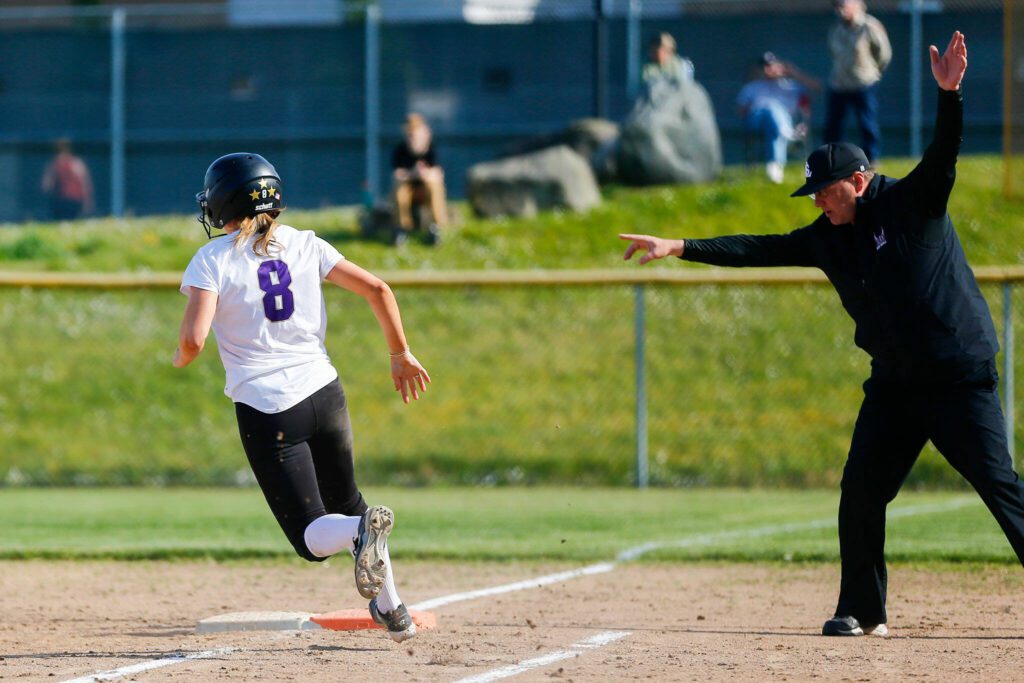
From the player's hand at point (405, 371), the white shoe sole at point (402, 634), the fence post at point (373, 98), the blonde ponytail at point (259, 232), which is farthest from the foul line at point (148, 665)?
the fence post at point (373, 98)

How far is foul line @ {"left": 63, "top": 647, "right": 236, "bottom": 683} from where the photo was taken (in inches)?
220

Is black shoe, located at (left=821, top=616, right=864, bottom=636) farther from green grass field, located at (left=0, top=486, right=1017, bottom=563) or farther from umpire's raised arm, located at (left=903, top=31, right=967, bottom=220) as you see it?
green grass field, located at (left=0, top=486, right=1017, bottom=563)

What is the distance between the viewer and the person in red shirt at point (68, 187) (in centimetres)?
2158

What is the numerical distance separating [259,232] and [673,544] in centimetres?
475

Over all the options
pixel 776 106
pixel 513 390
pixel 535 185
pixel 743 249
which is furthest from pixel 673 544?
pixel 776 106

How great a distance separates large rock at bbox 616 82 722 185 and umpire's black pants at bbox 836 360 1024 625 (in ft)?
44.8

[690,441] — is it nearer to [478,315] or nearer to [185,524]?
[478,315]

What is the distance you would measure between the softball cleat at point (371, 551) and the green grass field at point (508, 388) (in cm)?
853

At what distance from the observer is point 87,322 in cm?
1681

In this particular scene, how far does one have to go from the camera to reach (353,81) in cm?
2194

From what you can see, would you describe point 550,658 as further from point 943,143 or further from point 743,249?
point 943,143

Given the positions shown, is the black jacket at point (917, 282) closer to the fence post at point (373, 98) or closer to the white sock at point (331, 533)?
the white sock at point (331, 533)

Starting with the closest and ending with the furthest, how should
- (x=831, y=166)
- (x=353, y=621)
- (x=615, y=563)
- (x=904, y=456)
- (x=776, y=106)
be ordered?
(x=831, y=166) → (x=904, y=456) → (x=353, y=621) → (x=615, y=563) → (x=776, y=106)

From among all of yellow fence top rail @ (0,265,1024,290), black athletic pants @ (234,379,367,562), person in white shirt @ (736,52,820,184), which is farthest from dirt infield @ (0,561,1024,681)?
person in white shirt @ (736,52,820,184)
